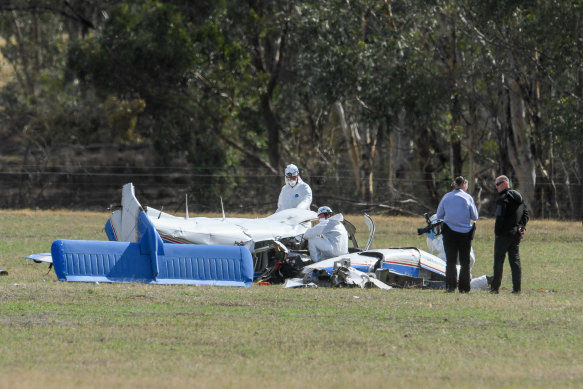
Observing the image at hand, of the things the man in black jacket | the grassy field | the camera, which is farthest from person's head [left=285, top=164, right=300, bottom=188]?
the man in black jacket

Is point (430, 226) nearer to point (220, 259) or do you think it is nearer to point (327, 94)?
point (220, 259)

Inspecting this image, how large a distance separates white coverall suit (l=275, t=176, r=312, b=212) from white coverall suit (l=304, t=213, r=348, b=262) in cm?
261

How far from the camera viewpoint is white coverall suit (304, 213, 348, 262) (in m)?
15.6

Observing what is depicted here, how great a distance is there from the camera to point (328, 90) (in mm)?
39094

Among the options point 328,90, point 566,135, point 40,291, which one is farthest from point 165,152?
point 40,291

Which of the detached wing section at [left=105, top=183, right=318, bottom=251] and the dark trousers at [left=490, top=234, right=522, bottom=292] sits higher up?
the detached wing section at [left=105, top=183, right=318, bottom=251]

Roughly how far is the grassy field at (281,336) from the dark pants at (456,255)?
33 centimetres

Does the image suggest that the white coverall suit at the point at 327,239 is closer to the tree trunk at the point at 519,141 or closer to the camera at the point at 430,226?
the camera at the point at 430,226

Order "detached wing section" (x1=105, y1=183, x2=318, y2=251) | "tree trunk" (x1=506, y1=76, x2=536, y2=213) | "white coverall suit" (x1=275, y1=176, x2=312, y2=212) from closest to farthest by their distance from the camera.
→ "detached wing section" (x1=105, y1=183, x2=318, y2=251), "white coverall suit" (x1=275, y1=176, x2=312, y2=212), "tree trunk" (x1=506, y1=76, x2=536, y2=213)

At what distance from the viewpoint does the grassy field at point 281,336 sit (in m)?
7.96

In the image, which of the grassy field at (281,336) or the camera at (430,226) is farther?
the camera at (430,226)

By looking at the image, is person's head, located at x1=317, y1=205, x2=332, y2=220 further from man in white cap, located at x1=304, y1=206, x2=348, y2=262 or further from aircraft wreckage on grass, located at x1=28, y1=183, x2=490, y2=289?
aircraft wreckage on grass, located at x1=28, y1=183, x2=490, y2=289

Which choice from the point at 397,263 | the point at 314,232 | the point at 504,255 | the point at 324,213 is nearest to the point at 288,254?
the point at 314,232

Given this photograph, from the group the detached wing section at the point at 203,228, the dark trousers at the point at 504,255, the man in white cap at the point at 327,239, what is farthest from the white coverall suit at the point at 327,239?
the dark trousers at the point at 504,255
